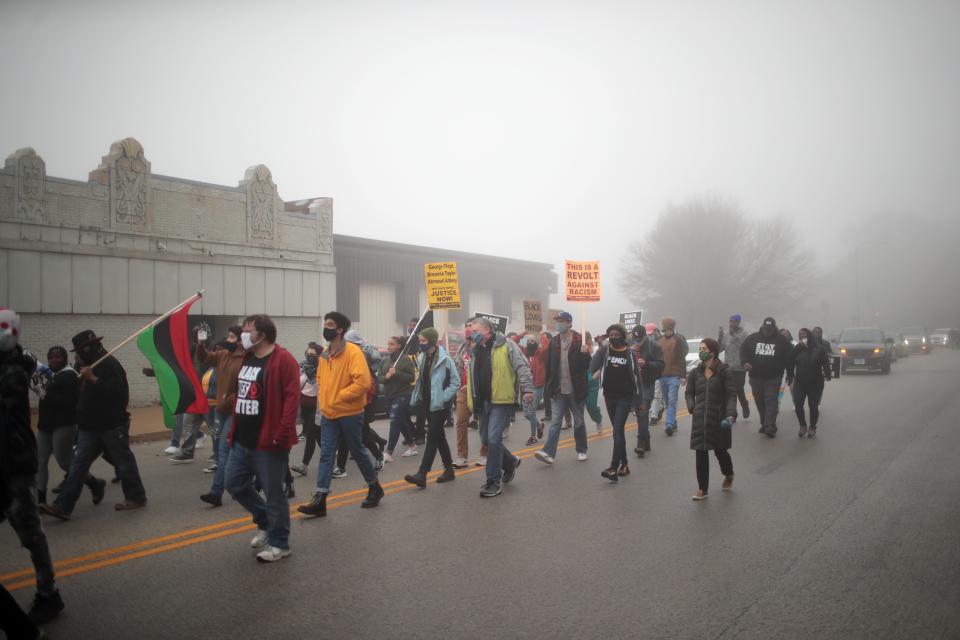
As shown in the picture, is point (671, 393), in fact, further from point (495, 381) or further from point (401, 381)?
point (495, 381)

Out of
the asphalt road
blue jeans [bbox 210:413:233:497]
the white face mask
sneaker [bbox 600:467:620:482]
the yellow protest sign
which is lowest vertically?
the asphalt road

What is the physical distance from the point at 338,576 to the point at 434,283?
469 inches

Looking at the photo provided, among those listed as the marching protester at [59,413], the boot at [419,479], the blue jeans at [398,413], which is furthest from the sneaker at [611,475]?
the marching protester at [59,413]

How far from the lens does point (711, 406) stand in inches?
325

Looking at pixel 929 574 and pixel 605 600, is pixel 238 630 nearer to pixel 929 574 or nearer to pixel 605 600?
pixel 605 600

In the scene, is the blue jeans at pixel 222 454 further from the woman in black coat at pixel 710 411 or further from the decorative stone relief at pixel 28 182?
the decorative stone relief at pixel 28 182

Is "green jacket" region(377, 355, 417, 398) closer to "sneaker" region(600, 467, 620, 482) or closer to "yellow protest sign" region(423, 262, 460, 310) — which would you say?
"sneaker" region(600, 467, 620, 482)

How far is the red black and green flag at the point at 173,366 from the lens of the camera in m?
8.85

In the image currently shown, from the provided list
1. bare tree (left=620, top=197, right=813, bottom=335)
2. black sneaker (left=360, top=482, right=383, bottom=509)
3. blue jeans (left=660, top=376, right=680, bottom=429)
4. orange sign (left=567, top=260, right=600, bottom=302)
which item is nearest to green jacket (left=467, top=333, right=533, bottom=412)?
black sneaker (left=360, top=482, right=383, bottom=509)

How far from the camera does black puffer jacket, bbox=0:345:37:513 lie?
4301 mm

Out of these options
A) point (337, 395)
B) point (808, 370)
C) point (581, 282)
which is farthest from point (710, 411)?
point (581, 282)

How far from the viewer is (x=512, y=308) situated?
131 feet

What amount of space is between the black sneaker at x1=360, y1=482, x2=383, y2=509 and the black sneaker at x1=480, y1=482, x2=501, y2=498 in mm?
1113

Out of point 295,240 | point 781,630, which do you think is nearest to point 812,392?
point 781,630
